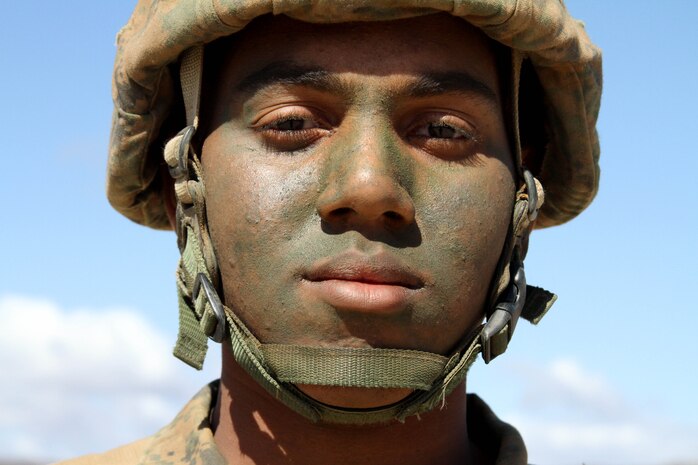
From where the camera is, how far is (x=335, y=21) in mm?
4656

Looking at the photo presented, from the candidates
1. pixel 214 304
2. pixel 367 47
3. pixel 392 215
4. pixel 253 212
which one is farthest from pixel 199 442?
pixel 367 47

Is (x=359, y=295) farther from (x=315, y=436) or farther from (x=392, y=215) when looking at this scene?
(x=315, y=436)

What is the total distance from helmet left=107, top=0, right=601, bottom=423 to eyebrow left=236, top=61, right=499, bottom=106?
0.19 m

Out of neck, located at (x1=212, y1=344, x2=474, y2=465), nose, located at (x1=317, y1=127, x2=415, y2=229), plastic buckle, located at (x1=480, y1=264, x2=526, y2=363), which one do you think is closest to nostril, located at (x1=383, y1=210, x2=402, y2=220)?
nose, located at (x1=317, y1=127, x2=415, y2=229)

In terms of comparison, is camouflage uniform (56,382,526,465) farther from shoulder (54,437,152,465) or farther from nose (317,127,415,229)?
nose (317,127,415,229)

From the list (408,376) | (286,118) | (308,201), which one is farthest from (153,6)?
(408,376)

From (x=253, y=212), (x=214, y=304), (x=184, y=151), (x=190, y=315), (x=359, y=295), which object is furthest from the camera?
(x=190, y=315)

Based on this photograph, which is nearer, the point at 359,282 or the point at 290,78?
the point at 359,282

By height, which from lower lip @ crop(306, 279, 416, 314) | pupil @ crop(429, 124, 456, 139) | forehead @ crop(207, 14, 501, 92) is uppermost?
forehead @ crop(207, 14, 501, 92)

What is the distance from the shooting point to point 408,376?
452cm

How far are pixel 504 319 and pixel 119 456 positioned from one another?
1.83 meters

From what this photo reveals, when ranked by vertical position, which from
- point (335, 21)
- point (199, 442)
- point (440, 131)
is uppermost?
point (335, 21)

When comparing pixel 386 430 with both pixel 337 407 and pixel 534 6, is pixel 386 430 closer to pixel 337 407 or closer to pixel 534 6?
pixel 337 407

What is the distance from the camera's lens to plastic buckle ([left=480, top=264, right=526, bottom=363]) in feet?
15.8
